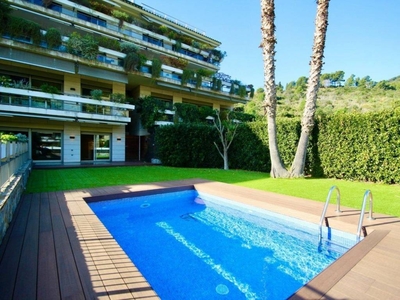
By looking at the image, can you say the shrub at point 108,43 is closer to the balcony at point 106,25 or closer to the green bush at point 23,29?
the balcony at point 106,25

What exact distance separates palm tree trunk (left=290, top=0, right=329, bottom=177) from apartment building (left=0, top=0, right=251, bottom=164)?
12.0 metres

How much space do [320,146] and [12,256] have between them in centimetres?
1177

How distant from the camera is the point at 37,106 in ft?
45.5

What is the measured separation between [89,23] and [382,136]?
68.8 feet

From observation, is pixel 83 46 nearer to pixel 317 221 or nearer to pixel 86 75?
pixel 86 75

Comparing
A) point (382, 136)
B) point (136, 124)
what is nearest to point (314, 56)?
point (382, 136)

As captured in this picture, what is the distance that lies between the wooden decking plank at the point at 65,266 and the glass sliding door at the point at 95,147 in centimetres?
1452

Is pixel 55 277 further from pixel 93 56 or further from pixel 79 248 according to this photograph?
pixel 93 56

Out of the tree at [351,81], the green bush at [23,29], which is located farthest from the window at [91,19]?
the tree at [351,81]

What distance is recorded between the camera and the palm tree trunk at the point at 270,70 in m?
10.7

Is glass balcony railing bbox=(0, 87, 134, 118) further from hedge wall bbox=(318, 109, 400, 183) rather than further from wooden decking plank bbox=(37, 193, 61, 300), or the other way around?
hedge wall bbox=(318, 109, 400, 183)

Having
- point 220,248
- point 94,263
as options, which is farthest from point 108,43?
point 94,263

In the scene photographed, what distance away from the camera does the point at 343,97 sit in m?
43.7

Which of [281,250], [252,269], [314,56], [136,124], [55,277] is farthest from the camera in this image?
[136,124]
